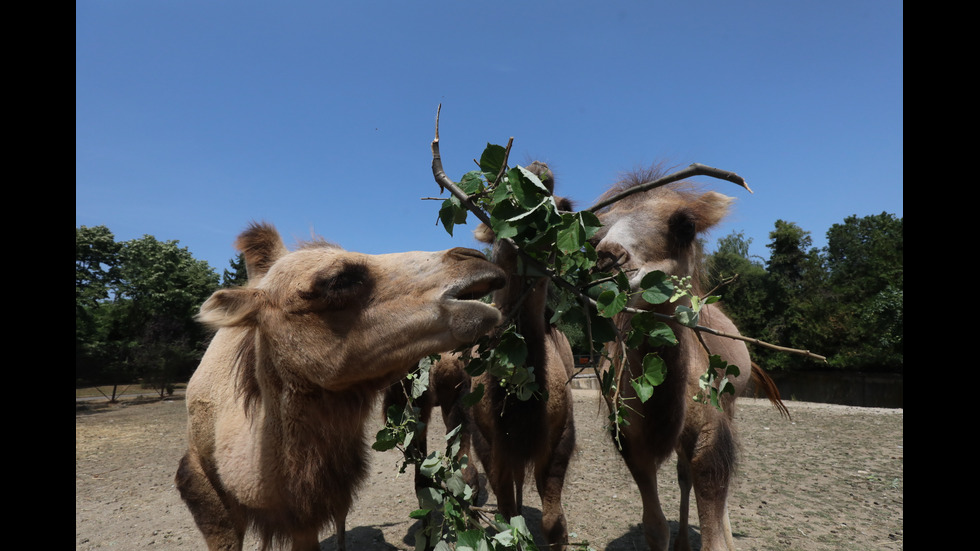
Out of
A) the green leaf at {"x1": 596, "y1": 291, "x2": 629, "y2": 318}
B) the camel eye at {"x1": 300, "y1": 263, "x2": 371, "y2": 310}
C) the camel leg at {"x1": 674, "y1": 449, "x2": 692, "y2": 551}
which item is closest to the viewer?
the green leaf at {"x1": 596, "y1": 291, "x2": 629, "y2": 318}

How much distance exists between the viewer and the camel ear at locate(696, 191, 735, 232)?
3621 mm

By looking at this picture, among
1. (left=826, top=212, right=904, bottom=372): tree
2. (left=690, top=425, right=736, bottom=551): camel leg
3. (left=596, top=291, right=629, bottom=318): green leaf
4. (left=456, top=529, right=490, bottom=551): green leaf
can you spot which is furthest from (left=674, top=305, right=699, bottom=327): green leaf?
(left=826, top=212, right=904, bottom=372): tree

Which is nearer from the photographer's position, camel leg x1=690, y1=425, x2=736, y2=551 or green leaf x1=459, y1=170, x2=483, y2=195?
green leaf x1=459, y1=170, x2=483, y2=195

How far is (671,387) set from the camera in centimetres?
342

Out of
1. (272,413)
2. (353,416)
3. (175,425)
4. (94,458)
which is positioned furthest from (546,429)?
(175,425)

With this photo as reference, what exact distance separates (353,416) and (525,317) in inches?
51.3

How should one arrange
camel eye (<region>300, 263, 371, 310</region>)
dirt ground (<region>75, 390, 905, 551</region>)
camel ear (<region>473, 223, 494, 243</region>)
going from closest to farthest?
camel eye (<region>300, 263, 371, 310</region>) → camel ear (<region>473, 223, 494, 243</region>) → dirt ground (<region>75, 390, 905, 551</region>)

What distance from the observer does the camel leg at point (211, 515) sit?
115 inches

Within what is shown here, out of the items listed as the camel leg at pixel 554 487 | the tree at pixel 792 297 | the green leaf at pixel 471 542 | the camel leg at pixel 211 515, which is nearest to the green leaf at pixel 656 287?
the green leaf at pixel 471 542

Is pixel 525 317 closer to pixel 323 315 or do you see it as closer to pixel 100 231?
pixel 323 315

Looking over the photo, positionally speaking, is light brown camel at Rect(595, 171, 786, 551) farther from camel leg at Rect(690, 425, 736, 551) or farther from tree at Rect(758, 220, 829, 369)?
tree at Rect(758, 220, 829, 369)

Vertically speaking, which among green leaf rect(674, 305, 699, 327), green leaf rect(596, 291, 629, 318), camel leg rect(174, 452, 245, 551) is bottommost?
camel leg rect(174, 452, 245, 551)

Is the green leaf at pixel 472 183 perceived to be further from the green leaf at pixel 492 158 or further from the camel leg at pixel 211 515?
the camel leg at pixel 211 515

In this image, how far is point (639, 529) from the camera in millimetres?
5523
